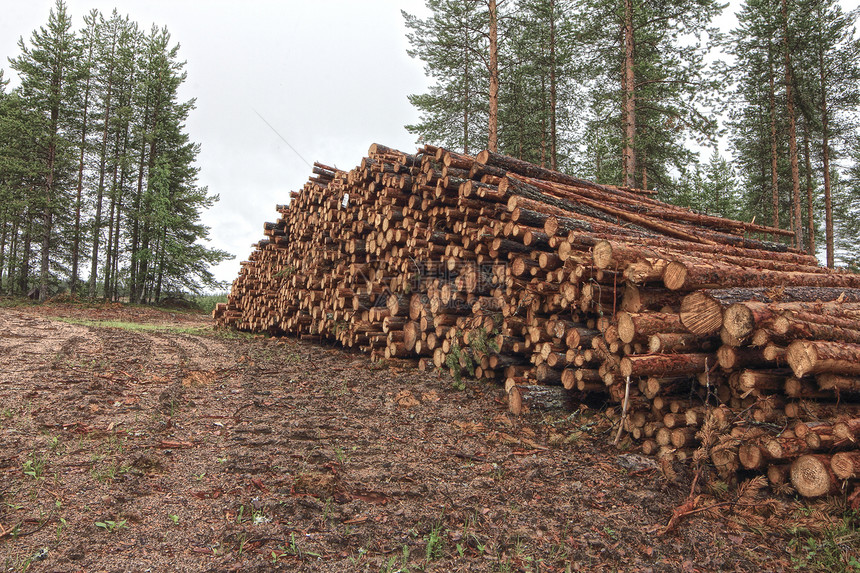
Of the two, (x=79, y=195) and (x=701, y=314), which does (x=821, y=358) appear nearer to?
(x=701, y=314)

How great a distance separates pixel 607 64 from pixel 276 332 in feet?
45.0

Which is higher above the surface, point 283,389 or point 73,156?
point 73,156

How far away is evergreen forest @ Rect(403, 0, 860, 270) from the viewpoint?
13477mm

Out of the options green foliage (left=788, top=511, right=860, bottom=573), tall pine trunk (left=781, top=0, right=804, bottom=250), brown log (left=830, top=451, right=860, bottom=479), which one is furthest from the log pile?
tall pine trunk (left=781, top=0, right=804, bottom=250)

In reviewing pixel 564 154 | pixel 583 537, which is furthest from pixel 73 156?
pixel 583 537

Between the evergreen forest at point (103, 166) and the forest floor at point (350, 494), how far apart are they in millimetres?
20449

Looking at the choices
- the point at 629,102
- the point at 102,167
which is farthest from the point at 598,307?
the point at 102,167

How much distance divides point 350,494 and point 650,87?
1681 centimetres

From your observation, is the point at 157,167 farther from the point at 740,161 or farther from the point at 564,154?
the point at 740,161

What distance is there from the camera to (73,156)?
22281mm

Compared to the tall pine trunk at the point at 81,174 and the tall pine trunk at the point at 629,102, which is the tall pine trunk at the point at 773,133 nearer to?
the tall pine trunk at the point at 629,102

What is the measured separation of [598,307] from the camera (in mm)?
4645

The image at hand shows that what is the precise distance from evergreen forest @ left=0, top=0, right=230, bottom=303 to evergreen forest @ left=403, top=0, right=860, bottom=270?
13780 mm

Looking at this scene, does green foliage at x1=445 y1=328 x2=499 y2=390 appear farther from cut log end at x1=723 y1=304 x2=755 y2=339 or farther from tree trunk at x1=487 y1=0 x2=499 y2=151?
tree trunk at x1=487 y1=0 x2=499 y2=151
